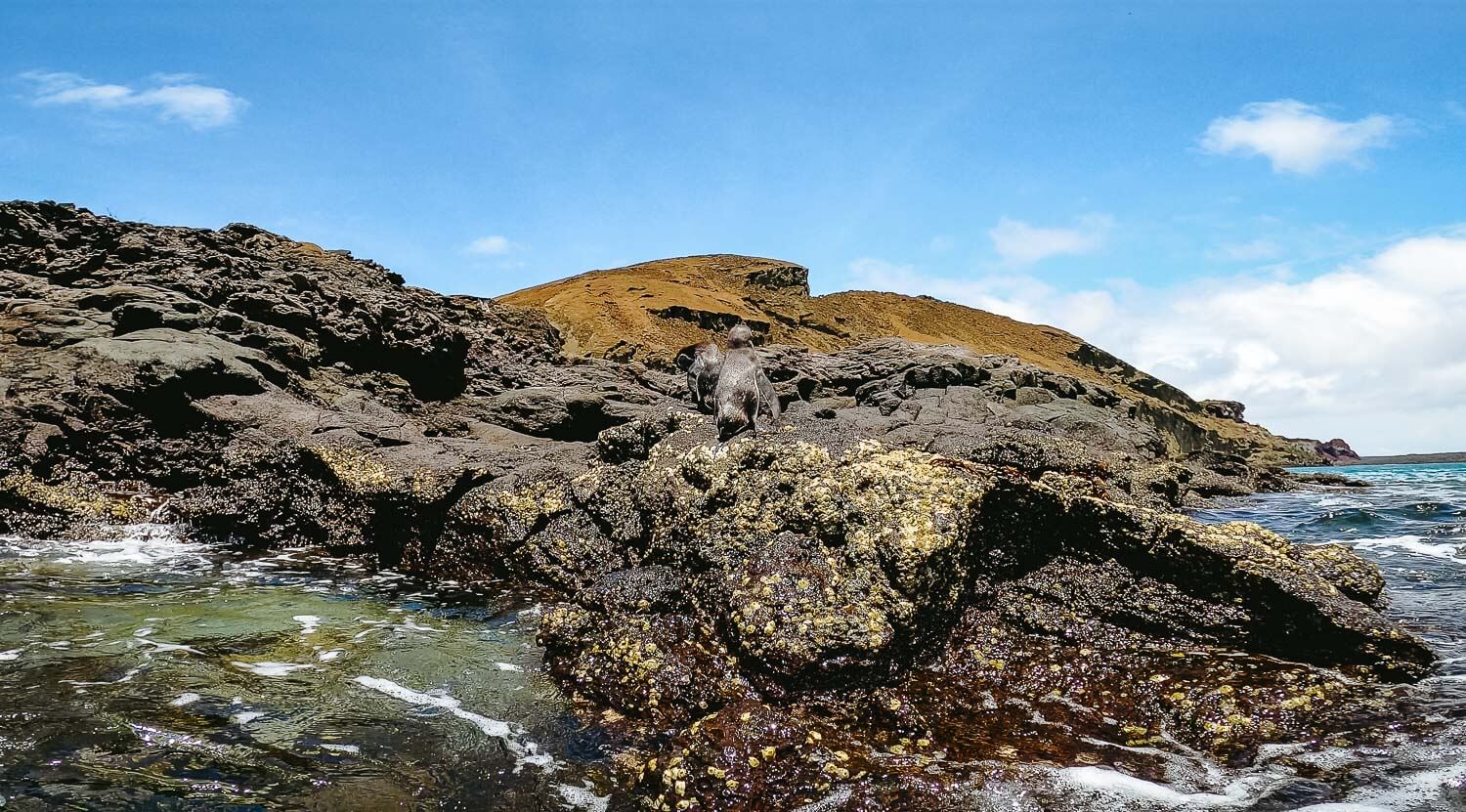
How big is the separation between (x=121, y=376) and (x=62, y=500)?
2060 mm

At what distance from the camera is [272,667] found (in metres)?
5.51

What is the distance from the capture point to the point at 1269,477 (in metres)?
31.0

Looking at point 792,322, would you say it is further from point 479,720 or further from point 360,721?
point 360,721

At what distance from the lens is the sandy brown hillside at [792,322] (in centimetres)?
5431

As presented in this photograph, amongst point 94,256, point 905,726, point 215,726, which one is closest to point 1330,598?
point 905,726

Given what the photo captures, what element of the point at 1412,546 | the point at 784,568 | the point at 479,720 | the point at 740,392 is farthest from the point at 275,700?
the point at 1412,546

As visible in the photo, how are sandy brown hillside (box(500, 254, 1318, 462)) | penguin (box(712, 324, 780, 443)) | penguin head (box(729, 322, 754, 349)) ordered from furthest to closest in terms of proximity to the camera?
sandy brown hillside (box(500, 254, 1318, 462))
penguin head (box(729, 322, 754, 349))
penguin (box(712, 324, 780, 443))

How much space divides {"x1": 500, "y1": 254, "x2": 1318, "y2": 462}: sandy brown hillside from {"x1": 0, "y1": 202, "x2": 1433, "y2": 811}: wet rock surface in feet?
99.8

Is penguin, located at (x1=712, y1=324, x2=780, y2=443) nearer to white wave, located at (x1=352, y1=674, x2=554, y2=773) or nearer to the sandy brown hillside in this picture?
white wave, located at (x1=352, y1=674, x2=554, y2=773)

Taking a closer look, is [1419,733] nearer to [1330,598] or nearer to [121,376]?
[1330,598]

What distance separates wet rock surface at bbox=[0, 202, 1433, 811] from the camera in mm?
4254

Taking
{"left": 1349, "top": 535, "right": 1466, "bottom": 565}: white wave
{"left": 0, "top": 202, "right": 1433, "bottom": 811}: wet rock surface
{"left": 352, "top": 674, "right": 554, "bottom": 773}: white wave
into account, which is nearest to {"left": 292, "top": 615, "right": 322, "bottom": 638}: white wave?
{"left": 352, "top": 674, "right": 554, "bottom": 773}: white wave

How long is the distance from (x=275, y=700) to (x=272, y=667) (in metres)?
0.73

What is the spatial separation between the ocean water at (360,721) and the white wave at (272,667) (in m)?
0.02
